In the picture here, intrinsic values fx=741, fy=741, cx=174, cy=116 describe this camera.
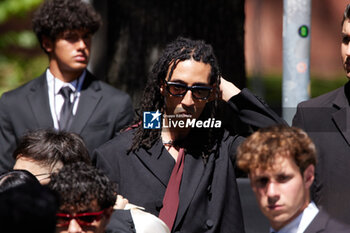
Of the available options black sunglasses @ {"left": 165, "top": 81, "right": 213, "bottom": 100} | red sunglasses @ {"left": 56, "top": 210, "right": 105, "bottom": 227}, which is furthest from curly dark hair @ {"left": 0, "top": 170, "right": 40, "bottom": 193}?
black sunglasses @ {"left": 165, "top": 81, "right": 213, "bottom": 100}

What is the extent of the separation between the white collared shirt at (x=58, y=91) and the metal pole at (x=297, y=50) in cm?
189

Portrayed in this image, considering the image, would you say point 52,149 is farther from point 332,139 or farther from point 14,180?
point 332,139

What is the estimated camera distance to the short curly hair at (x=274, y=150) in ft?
11.7

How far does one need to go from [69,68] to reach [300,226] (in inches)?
128

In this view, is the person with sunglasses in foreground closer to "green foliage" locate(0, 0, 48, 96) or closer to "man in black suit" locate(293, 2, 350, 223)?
"man in black suit" locate(293, 2, 350, 223)

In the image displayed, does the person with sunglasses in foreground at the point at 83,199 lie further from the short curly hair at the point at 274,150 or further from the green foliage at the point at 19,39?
the green foliage at the point at 19,39

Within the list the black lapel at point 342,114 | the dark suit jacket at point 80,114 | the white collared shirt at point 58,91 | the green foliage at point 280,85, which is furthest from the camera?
the green foliage at point 280,85

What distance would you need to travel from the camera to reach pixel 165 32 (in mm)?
6836

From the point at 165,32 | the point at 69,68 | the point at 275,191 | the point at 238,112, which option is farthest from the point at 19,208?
the point at 165,32

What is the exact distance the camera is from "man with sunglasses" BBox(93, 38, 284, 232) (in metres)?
4.49

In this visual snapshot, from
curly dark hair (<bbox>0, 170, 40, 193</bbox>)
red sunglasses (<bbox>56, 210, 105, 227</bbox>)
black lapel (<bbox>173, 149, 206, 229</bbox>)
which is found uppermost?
curly dark hair (<bbox>0, 170, 40, 193</bbox>)

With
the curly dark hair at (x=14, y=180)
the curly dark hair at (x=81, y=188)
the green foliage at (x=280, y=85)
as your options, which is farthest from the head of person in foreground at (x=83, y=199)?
the green foliage at (x=280, y=85)

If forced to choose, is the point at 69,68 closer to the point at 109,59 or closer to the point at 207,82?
the point at 109,59

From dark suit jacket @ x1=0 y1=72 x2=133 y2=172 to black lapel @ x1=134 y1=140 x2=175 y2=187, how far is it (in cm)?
141
